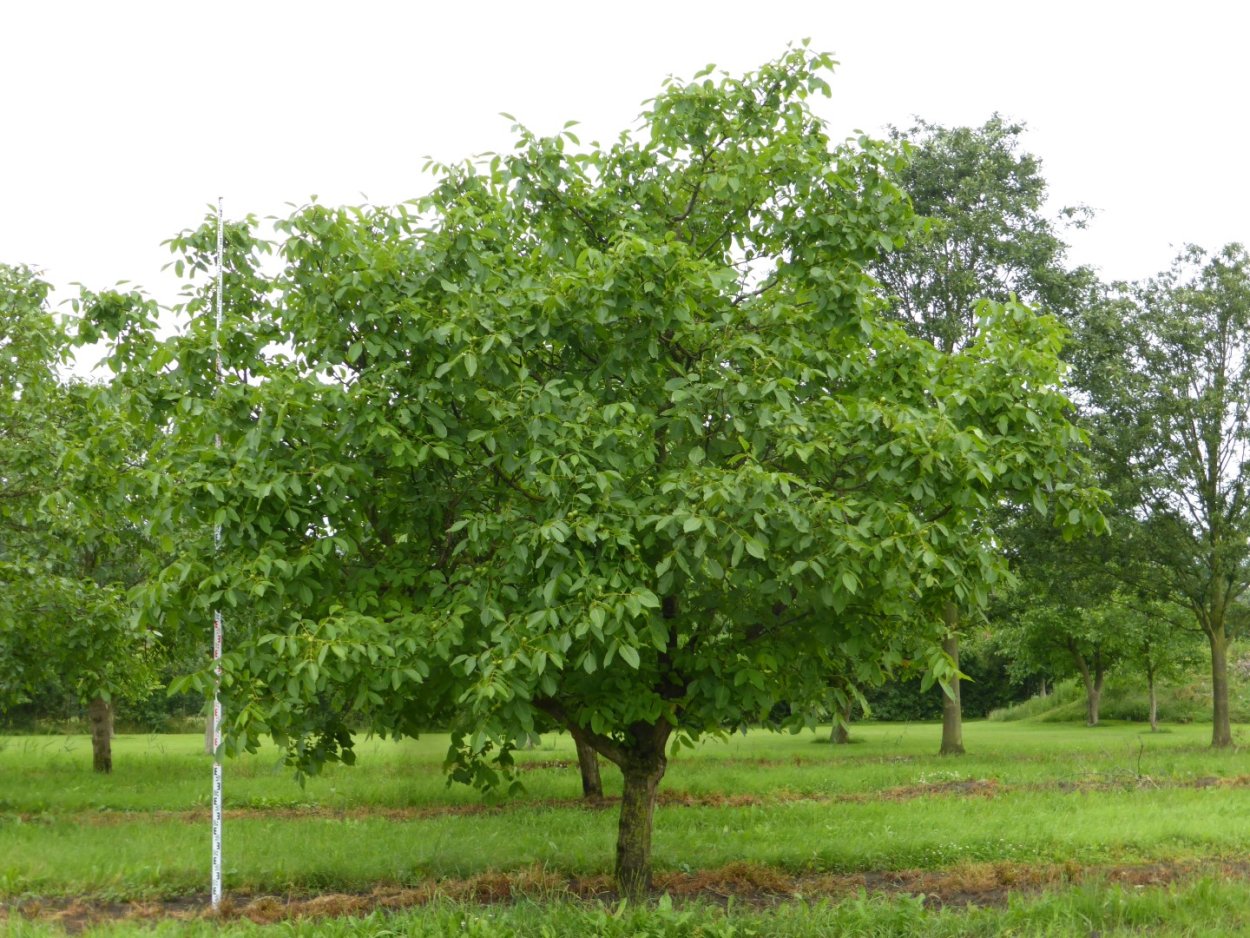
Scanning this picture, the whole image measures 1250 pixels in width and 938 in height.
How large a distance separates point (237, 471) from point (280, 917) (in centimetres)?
390

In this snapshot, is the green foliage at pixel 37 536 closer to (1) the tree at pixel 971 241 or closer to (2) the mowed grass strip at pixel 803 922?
(2) the mowed grass strip at pixel 803 922

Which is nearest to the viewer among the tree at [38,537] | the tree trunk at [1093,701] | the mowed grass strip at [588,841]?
the mowed grass strip at [588,841]

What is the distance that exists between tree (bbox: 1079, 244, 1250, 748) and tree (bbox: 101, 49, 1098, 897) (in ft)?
57.5

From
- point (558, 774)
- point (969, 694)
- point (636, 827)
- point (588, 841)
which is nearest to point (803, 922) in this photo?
point (636, 827)

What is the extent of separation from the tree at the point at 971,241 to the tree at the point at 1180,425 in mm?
1743

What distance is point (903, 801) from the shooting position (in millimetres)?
16047

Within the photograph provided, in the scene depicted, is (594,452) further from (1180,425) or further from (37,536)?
(1180,425)

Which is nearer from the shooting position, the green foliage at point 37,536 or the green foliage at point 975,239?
the green foliage at point 37,536

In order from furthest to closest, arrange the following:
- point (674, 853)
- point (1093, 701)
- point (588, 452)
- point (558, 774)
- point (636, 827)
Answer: point (1093, 701) < point (558, 774) < point (674, 853) < point (636, 827) < point (588, 452)

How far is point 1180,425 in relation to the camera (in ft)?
82.8

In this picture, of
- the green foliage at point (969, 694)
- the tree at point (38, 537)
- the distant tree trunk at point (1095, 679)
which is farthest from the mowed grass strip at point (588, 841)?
the green foliage at point (969, 694)

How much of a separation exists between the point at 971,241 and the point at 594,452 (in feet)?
66.4

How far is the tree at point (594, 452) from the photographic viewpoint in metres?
7.42

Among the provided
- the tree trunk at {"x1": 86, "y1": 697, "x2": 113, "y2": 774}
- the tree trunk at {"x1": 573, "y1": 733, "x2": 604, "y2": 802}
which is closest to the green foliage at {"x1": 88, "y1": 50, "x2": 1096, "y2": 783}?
the tree trunk at {"x1": 573, "y1": 733, "x2": 604, "y2": 802}
